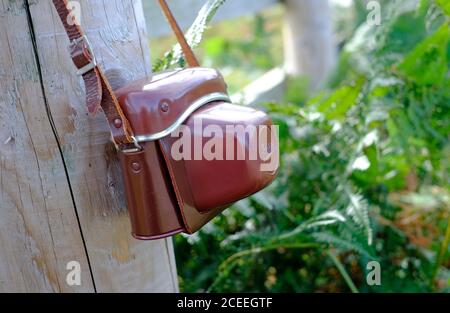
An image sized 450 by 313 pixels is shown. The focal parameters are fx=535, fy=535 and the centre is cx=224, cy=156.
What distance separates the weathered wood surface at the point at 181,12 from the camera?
174 cm

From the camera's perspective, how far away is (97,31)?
2.87 feet

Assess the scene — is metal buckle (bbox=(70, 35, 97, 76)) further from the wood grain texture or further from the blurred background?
the blurred background

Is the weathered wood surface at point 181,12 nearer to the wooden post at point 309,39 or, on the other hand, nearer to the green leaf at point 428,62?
the wooden post at point 309,39

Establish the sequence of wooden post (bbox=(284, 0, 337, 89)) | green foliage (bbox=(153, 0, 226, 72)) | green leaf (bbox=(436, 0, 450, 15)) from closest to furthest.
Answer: green foliage (bbox=(153, 0, 226, 72)) → green leaf (bbox=(436, 0, 450, 15)) → wooden post (bbox=(284, 0, 337, 89))

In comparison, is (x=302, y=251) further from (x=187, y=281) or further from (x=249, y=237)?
(x=187, y=281)

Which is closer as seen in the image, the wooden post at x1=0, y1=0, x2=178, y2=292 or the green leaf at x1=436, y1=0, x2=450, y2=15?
the wooden post at x1=0, y1=0, x2=178, y2=292

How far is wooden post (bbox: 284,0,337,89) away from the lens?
234 cm

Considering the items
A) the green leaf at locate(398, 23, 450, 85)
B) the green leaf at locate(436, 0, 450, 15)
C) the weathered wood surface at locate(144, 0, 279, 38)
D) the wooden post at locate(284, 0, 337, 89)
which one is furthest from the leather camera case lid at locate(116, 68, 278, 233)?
the wooden post at locate(284, 0, 337, 89)

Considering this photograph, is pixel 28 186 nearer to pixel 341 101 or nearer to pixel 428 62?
pixel 341 101

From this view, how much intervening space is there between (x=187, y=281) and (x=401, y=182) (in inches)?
29.5

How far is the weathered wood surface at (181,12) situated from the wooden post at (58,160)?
0.77 meters

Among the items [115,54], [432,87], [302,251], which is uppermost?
[115,54]

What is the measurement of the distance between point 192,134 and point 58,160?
0.82 ft
